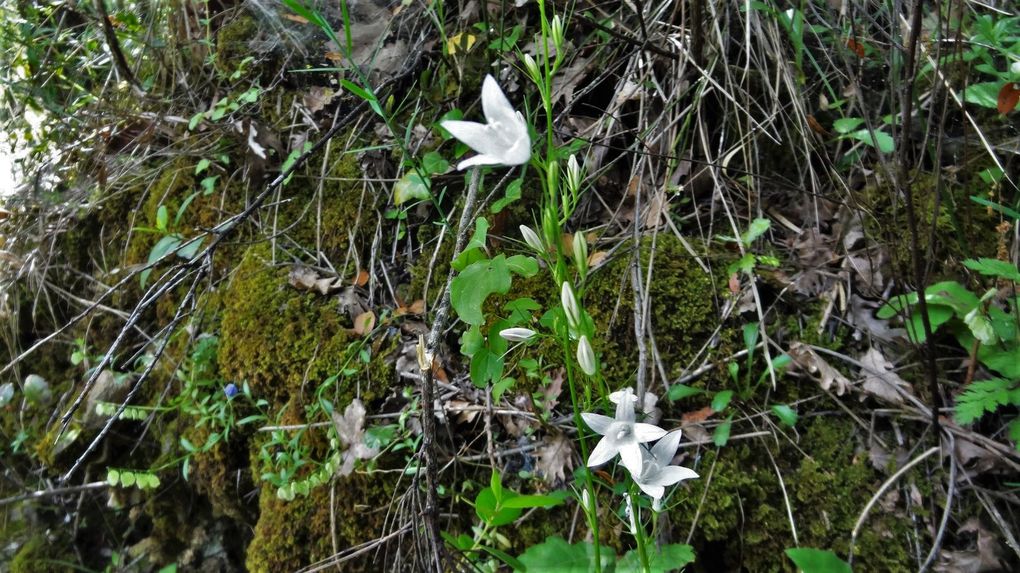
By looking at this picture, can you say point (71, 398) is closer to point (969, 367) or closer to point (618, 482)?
point (618, 482)

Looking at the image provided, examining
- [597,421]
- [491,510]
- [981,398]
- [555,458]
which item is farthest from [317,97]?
[981,398]

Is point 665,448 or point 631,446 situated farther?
point 665,448

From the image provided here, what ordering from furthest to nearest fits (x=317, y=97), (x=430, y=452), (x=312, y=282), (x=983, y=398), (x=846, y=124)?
(x=317, y=97) → (x=312, y=282) → (x=846, y=124) → (x=983, y=398) → (x=430, y=452)

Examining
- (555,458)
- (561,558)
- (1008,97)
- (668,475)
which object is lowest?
(555,458)

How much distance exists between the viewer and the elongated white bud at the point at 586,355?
0.96 meters

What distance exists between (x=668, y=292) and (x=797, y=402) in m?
0.47

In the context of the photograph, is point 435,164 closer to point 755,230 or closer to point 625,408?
point 755,230

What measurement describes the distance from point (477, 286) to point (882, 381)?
118cm

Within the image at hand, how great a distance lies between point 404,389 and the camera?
1916mm

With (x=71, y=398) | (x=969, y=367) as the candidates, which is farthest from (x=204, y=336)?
(x=969, y=367)

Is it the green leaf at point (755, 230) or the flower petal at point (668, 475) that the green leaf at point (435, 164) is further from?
the flower petal at point (668, 475)

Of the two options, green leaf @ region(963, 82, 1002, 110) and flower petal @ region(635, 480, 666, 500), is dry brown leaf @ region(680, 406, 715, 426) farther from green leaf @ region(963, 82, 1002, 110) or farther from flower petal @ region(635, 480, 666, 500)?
green leaf @ region(963, 82, 1002, 110)

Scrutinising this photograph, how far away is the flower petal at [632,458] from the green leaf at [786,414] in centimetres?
77

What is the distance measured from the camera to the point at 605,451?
3.36 feet
